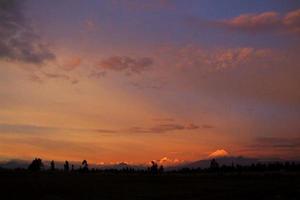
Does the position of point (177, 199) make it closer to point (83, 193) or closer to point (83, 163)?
point (83, 193)

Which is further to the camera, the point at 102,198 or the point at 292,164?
the point at 292,164

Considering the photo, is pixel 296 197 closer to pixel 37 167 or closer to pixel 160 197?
pixel 160 197

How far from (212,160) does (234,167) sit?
10806 mm

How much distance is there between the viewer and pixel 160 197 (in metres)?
50.1

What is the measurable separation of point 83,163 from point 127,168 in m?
34.6

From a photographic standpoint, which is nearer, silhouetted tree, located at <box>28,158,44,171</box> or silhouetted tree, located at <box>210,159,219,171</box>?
silhouetted tree, located at <box>28,158,44,171</box>

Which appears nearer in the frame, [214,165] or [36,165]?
[36,165]

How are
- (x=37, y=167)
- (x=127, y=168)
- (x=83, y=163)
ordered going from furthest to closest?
(x=127, y=168) < (x=83, y=163) < (x=37, y=167)

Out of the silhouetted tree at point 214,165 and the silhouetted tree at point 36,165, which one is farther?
the silhouetted tree at point 214,165

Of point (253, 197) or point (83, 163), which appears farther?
point (83, 163)

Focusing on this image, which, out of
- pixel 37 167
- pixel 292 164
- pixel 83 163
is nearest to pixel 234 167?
pixel 292 164

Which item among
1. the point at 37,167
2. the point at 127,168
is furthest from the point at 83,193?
the point at 127,168

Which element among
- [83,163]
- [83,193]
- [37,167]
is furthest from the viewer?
[83,163]

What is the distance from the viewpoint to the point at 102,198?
4756cm
